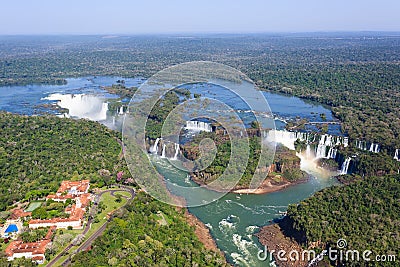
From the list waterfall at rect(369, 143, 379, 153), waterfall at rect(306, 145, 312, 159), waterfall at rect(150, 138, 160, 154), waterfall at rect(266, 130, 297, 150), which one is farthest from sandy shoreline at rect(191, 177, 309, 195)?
waterfall at rect(369, 143, 379, 153)

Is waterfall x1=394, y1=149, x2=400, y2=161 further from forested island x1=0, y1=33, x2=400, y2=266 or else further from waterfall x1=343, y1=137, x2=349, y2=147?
waterfall x1=343, y1=137, x2=349, y2=147

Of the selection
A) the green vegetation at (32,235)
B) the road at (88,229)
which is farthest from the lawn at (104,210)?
the green vegetation at (32,235)

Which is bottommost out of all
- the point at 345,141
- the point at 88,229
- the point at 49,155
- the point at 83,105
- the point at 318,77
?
the point at 345,141

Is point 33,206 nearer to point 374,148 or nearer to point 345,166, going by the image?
point 345,166

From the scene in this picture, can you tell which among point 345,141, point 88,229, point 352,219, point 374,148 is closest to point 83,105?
point 345,141

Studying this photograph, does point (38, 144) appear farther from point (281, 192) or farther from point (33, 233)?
point (281, 192)

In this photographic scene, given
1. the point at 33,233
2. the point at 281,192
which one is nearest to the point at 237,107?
the point at 281,192

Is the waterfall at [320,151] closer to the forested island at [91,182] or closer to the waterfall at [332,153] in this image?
the waterfall at [332,153]
